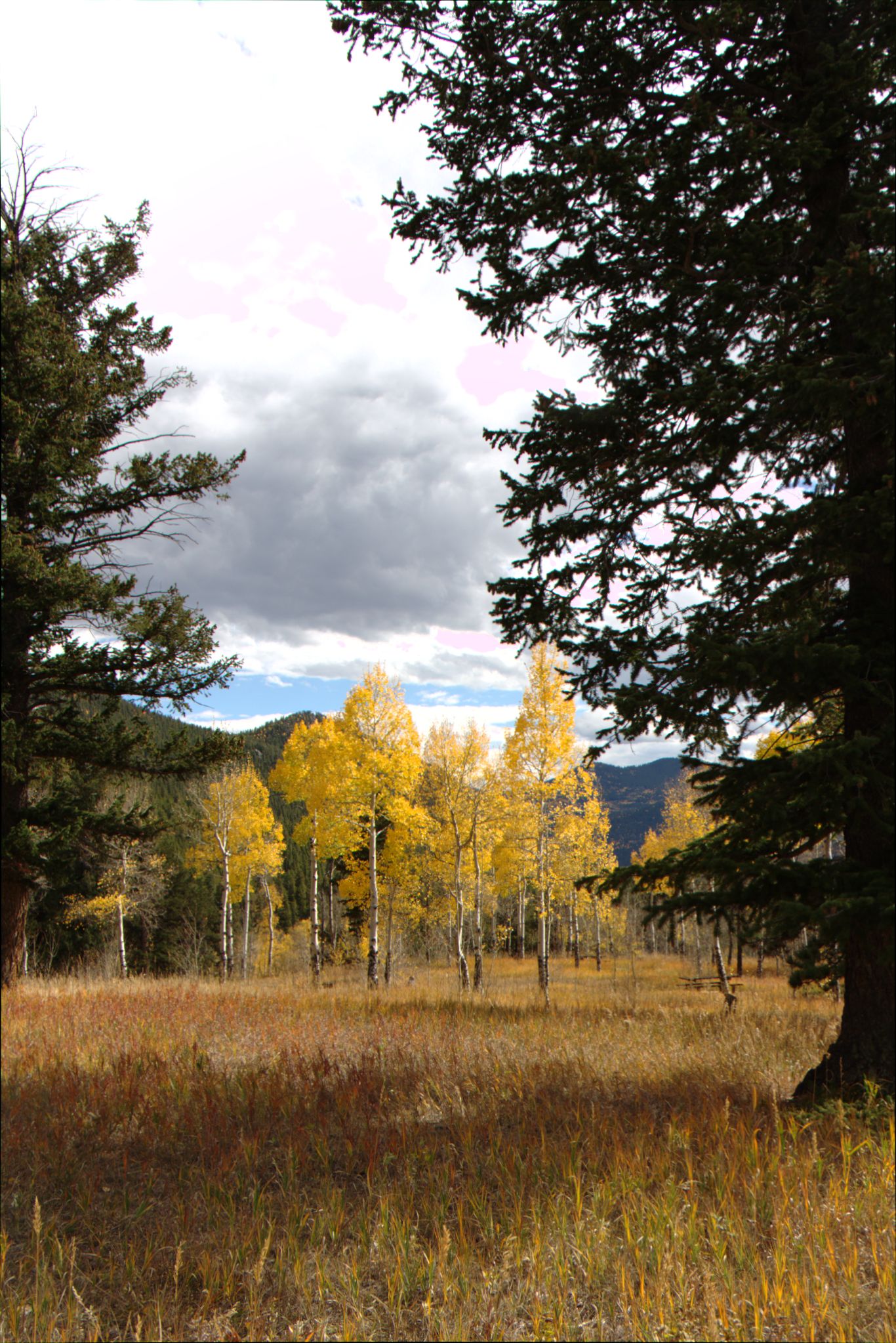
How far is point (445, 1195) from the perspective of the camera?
3840 millimetres

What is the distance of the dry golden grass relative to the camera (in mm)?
2832

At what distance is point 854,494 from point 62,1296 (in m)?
6.53

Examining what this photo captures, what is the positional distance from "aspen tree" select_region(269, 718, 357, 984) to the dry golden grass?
13.4m

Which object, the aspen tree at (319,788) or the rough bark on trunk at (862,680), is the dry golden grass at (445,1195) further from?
the aspen tree at (319,788)

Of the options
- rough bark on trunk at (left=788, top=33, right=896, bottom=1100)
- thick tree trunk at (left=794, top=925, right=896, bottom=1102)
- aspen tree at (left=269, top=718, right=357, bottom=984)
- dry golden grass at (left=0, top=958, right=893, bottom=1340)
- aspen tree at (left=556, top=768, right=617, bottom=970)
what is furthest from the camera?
aspen tree at (left=556, top=768, right=617, bottom=970)

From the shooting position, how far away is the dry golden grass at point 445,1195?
2832mm

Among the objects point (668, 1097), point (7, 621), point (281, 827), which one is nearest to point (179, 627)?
point (7, 621)

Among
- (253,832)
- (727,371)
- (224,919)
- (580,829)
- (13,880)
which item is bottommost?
(224,919)

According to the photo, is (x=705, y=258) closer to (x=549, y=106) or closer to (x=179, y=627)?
(x=549, y=106)

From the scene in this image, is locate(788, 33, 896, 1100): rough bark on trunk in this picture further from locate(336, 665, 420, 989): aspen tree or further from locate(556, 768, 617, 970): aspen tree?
locate(336, 665, 420, 989): aspen tree

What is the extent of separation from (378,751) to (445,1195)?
1725cm

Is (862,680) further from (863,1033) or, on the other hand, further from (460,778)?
(460,778)

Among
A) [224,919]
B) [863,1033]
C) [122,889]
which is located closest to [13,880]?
[863,1033]

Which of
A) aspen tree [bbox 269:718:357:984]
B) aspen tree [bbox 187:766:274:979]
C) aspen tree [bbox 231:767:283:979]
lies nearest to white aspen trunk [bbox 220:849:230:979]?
aspen tree [bbox 187:766:274:979]
